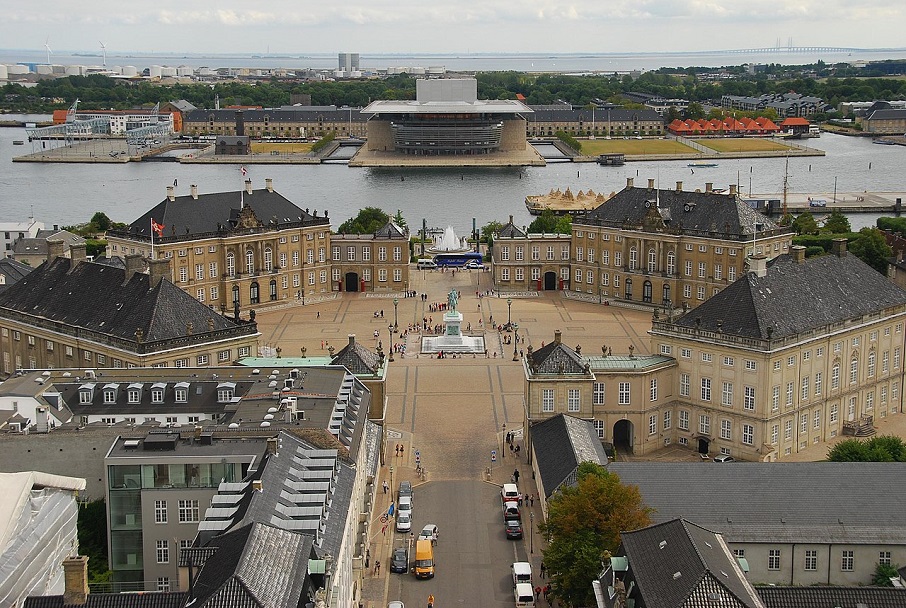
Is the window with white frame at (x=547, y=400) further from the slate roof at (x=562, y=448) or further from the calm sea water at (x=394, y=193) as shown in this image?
the calm sea water at (x=394, y=193)

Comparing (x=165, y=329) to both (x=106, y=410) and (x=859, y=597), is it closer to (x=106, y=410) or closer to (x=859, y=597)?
(x=106, y=410)

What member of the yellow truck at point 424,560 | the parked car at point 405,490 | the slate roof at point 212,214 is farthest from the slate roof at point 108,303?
the yellow truck at point 424,560

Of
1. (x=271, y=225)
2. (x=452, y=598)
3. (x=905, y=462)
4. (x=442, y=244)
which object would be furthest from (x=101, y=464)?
(x=442, y=244)

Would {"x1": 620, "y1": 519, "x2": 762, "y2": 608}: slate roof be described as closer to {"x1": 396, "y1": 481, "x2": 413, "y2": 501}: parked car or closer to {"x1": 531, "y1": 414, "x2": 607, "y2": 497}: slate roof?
{"x1": 531, "y1": 414, "x2": 607, "y2": 497}: slate roof

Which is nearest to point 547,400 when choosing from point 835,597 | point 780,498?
point 780,498

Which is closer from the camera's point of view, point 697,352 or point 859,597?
point 859,597
